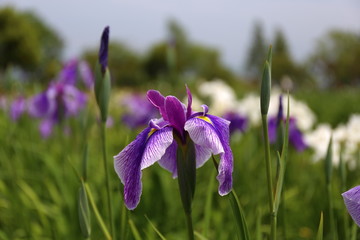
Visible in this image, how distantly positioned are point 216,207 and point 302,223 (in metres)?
0.62

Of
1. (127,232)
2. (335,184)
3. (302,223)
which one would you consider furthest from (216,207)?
(127,232)

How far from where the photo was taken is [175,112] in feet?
3.42

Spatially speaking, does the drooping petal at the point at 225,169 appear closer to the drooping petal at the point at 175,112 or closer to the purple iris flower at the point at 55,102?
the drooping petal at the point at 175,112

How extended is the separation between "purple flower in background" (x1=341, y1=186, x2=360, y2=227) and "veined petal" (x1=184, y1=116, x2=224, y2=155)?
0.30 m

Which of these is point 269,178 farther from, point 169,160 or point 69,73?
point 69,73

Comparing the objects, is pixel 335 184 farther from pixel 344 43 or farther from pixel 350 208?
pixel 344 43

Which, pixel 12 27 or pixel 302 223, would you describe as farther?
pixel 12 27

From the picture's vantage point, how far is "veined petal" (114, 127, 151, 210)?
36.8 inches

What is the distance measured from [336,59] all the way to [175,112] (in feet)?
192

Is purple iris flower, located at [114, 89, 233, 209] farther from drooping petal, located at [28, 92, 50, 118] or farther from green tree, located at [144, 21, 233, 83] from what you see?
green tree, located at [144, 21, 233, 83]

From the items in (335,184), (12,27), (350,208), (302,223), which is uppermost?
(12,27)

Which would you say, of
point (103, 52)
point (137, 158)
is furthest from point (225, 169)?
point (103, 52)

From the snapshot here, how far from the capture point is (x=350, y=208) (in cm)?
91

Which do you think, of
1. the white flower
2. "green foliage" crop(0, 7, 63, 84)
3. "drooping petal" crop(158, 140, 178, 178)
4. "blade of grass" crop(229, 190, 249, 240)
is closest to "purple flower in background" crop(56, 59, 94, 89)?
the white flower
